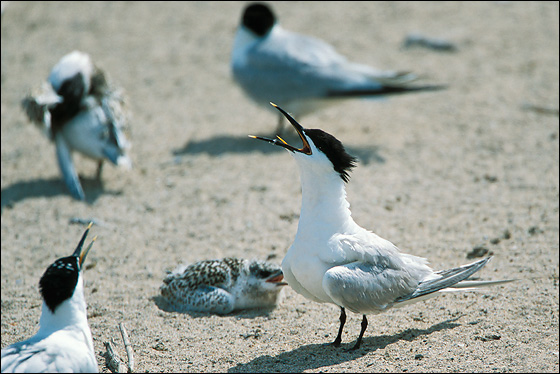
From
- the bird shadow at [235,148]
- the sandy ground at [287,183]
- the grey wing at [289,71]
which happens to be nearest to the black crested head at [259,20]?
the grey wing at [289,71]

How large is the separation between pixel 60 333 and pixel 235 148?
4313 millimetres

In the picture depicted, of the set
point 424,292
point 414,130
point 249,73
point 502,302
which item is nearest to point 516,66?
point 414,130

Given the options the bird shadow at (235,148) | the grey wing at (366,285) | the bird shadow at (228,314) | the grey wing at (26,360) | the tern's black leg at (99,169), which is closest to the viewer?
the grey wing at (26,360)

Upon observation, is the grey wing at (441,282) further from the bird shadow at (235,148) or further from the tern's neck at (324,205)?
the bird shadow at (235,148)

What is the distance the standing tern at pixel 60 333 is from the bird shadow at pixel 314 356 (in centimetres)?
86

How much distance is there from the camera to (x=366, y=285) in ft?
12.0

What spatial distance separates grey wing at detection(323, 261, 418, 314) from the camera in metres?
3.56

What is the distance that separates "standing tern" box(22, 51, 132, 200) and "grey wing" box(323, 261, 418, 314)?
3542mm

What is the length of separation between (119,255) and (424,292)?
101 inches

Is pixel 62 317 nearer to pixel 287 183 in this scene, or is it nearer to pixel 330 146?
pixel 330 146

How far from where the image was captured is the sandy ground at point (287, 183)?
4.03 m

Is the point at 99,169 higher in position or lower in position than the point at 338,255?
lower

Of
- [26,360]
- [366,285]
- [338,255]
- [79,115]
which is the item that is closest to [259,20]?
[79,115]

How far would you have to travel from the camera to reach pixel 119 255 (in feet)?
17.5
